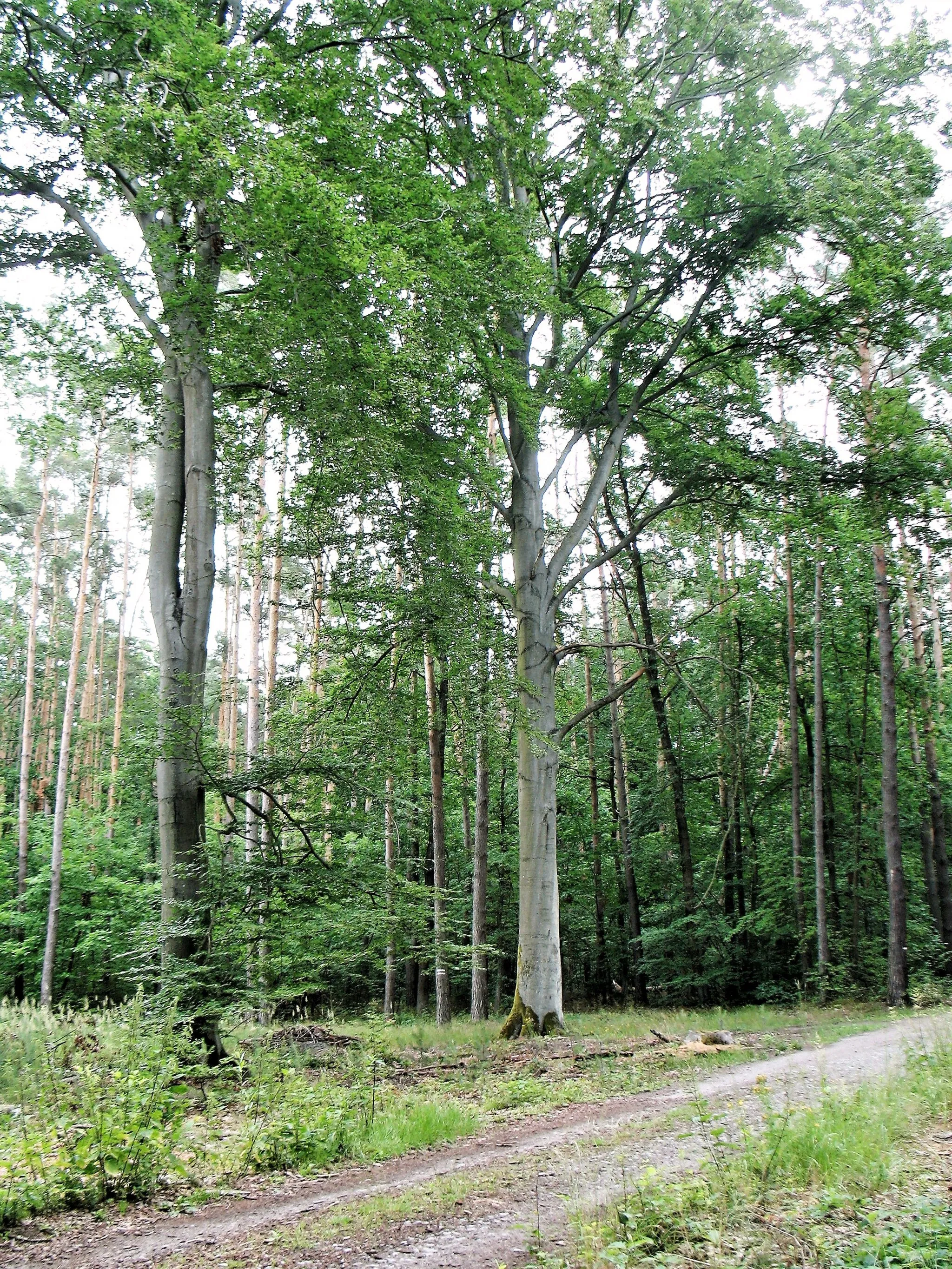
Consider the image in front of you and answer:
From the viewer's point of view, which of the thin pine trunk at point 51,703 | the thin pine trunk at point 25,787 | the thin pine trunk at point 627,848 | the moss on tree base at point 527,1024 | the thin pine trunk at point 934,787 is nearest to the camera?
the moss on tree base at point 527,1024

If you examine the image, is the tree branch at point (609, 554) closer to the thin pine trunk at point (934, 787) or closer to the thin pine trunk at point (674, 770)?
the thin pine trunk at point (674, 770)

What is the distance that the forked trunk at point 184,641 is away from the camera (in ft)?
23.7

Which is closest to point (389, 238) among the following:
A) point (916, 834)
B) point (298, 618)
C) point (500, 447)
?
point (500, 447)

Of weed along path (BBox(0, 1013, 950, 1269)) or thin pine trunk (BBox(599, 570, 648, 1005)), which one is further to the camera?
thin pine trunk (BBox(599, 570, 648, 1005))

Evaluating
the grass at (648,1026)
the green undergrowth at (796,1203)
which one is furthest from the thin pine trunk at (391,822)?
the green undergrowth at (796,1203)

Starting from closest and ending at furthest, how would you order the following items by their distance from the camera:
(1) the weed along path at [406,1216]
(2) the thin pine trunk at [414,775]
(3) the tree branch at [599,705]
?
(1) the weed along path at [406,1216], (2) the thin pine trunk at [414,775], (3) the tree branch at [599,705]

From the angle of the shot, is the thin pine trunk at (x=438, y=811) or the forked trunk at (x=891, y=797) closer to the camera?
the forked trunk at (x=891, y=797)

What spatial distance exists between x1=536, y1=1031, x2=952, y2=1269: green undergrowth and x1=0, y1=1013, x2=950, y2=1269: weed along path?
0.25 m

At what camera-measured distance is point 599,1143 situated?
518 centimetres

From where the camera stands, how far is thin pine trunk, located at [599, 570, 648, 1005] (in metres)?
19.9

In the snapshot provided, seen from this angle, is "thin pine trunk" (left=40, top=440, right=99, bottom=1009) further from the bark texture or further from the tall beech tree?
the bark texture

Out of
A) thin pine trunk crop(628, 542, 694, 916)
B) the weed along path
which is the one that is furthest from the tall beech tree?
thin pine trunk crop(628, 542, 694, 916)

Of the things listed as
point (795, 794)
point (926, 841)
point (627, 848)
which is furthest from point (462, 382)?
point (926, 841)

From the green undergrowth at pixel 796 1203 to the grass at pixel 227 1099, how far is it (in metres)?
1.80
